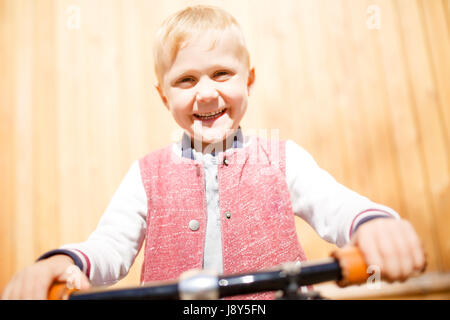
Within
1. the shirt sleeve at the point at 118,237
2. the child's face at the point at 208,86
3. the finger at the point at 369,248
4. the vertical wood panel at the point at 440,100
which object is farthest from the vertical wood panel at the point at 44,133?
the vertical wood panel at the point at 440,100

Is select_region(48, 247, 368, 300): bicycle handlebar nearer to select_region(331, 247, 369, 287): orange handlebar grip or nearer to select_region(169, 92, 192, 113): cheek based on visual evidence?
select_region(331, 247, 369, 287): orange handlebar grip

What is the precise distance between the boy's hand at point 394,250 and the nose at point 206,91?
410mm

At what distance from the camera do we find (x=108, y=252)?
66 cm

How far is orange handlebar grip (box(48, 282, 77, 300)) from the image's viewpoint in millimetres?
421

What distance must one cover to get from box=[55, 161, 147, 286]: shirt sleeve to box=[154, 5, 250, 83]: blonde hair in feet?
0.82

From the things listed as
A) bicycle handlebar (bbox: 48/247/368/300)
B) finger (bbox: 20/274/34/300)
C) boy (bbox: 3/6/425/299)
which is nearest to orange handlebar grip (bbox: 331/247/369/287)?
bicycle handlebar (bbox: 48/247/368/300)

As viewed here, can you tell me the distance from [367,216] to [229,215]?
285 mm

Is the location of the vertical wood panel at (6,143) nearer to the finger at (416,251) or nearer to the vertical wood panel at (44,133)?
the vertical wood panel at (44,133)

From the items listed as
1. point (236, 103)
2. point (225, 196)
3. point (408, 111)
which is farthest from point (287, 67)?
point (225, 196)

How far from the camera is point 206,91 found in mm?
714

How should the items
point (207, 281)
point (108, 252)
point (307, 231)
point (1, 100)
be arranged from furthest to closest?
1. point (1, 100)
2. point (307, 231)
3. point (108, 252)
4. point (207, 281)
